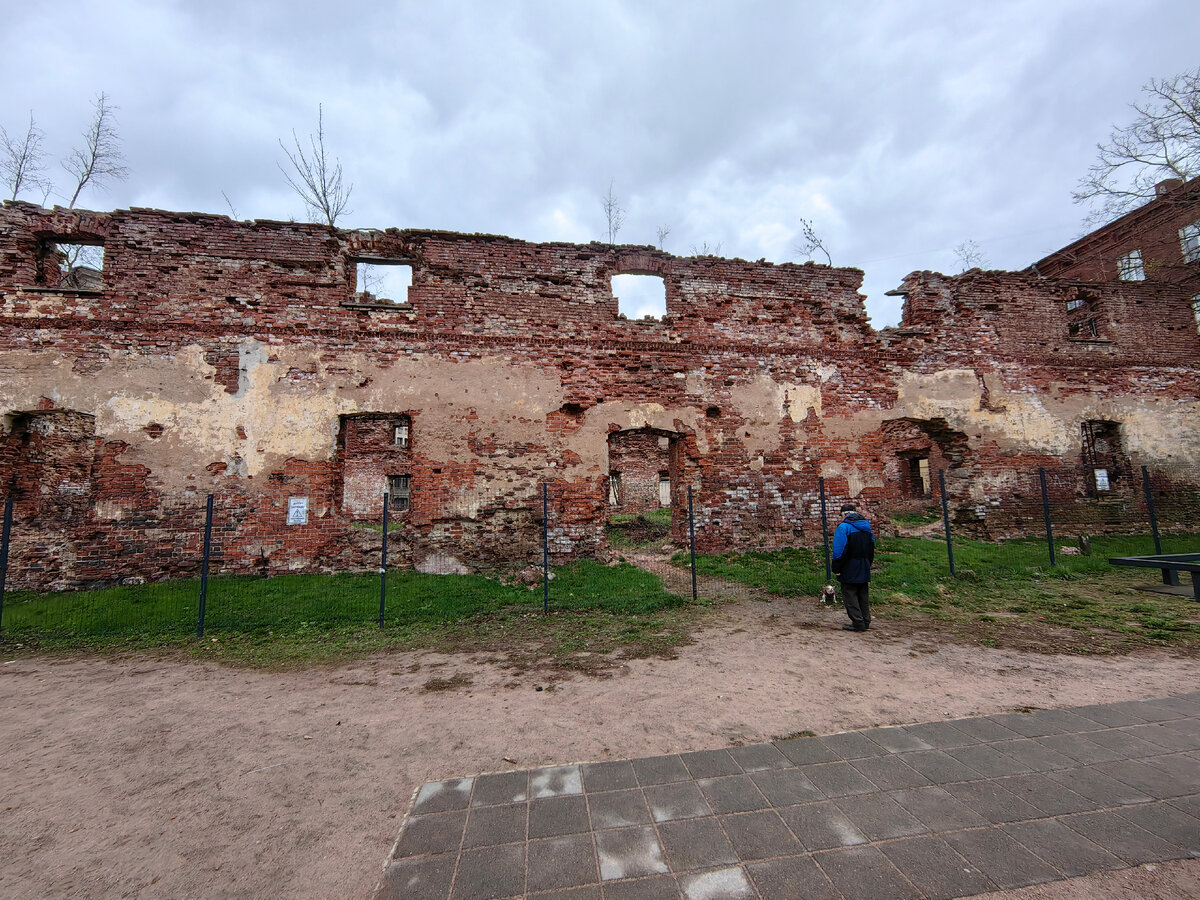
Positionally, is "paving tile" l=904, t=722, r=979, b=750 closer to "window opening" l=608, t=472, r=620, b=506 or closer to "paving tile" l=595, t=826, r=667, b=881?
"paving tile" l=595, t=826, r=667, b=881

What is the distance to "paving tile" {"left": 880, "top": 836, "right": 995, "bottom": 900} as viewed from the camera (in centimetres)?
213

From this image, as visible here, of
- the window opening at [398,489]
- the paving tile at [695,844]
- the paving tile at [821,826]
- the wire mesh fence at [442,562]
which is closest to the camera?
the paving tile at [695,844]

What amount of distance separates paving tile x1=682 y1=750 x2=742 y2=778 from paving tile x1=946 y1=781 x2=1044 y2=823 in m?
1.19

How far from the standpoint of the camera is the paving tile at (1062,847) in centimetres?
224

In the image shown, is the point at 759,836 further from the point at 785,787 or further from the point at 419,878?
the point at 419,878

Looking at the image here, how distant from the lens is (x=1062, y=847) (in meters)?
2.36

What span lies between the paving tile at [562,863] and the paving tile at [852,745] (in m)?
1.79

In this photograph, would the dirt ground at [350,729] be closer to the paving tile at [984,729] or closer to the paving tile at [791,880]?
the paving tile at [984,729]

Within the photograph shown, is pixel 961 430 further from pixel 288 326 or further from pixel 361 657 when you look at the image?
pixel 288 326

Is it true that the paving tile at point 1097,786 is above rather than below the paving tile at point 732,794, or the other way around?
above

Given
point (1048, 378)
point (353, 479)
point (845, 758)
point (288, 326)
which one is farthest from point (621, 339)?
point (353, 479)

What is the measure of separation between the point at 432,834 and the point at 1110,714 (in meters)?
4.79

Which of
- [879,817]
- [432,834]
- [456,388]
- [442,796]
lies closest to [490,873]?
[432,834]

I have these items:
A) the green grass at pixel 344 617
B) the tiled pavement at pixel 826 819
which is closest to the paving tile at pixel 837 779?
the tiled pavement at pixel 826 819
